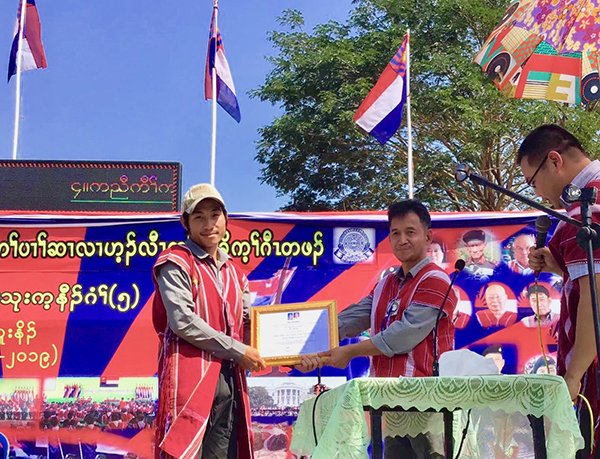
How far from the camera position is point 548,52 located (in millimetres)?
3234

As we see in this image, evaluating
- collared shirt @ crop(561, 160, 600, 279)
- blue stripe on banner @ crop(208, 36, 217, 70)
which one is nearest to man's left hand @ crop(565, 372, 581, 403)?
collared shirt @ crop(561, 160, 600, 279)

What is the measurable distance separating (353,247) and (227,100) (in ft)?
19.0

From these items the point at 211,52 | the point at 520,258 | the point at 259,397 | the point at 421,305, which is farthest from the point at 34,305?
the point at 211,52

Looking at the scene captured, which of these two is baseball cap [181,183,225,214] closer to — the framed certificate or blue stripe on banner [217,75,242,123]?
the framed certificate

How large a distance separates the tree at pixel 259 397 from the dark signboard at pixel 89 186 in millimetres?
1633

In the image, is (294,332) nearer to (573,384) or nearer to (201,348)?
(201,348)

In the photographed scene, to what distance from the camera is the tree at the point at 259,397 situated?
455 cm

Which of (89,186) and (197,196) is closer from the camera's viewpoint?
(197,196)

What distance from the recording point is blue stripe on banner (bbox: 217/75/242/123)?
9.88 metres

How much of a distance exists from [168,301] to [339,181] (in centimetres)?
1228

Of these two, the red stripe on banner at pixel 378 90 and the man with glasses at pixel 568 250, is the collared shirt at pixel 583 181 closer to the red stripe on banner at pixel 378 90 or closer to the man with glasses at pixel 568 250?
the man with glasses at pixel 568 250

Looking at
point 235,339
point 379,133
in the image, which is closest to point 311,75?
point 379,133

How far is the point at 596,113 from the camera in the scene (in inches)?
525

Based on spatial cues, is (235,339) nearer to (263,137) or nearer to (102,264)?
(102,264)
